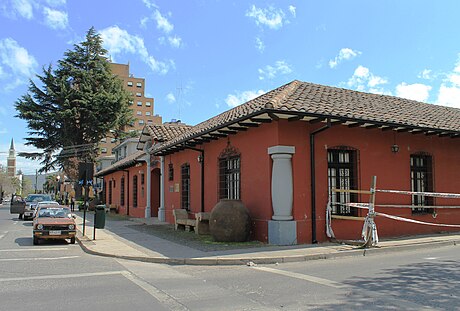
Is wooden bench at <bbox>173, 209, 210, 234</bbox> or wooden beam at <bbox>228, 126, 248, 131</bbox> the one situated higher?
wooden beam at <bbox>228, 126, 248, 131</bbox>

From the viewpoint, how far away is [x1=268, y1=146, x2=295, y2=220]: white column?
40.0ft

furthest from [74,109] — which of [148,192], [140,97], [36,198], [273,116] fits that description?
[140,97]

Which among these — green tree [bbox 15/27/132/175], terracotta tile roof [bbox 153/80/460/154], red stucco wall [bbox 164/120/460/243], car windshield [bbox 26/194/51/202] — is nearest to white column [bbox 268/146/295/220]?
red stucco wall [bbox 164/120/460/243]

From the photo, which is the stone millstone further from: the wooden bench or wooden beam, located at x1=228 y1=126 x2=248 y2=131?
wooden beam, located at x1=228 y1=126 x2=248 y2=131

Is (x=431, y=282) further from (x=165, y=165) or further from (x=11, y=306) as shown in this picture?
(x=165, y=165)

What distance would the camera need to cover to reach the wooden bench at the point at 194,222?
50.0 feet

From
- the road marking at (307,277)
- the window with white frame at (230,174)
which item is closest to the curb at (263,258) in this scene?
the road marking at (307,277)

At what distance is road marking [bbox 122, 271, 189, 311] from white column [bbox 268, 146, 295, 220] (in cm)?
517

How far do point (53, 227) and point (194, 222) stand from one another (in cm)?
508

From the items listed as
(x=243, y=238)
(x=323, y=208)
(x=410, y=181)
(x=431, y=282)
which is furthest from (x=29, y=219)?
(x=431, y=282)

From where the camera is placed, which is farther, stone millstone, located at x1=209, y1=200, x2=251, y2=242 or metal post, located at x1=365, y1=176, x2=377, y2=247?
stone millstone, located at x1=209, y1=200, x2=251, y2=242

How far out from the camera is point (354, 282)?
7.42 m

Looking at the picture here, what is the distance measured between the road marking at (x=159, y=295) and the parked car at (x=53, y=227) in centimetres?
675

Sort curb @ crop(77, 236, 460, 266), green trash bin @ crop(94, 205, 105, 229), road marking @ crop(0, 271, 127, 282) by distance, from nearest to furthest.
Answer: road marking @ crop(0, 271, 127, 282) → curb @ crop(77, 236, 460, 266) → green trash bin @ crop(94, 205, 105, 229)
